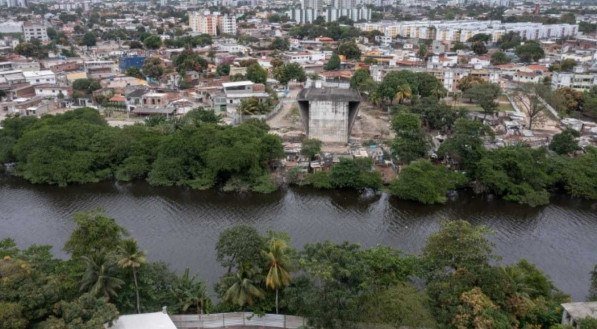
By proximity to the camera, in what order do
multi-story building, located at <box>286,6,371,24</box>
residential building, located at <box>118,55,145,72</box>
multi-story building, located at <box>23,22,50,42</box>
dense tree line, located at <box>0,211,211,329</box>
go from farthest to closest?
multi-story building, located at <box>286,6,371,24</box>
multi-story building, located at <box>23,22,50,42</box>
residential building, located at <box>118,55,145,72</box>
dense tree line, located at <box>0,211,211,329</box>

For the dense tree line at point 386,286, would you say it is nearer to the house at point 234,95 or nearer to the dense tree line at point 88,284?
the dense tree line at point 88,284

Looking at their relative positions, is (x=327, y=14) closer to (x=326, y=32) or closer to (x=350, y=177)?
(x=326, y=32)

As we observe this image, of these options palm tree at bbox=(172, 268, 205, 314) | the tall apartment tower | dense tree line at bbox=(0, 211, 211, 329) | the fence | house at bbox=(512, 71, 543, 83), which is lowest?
the fence

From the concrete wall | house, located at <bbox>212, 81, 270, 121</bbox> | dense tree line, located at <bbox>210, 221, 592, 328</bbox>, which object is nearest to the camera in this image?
dense tree line, located at <bbox>210, 221, 592, 328</bbox>

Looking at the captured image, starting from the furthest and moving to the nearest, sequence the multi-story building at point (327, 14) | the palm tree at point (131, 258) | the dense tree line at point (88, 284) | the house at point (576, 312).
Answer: the multi-story building at point (327, 14), the palm tree at point (131, 258), the house at point (576, 312), the dense tree line at point (88, 284)

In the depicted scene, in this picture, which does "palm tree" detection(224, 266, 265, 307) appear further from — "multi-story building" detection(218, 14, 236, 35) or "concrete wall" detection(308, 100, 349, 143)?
"multi-story building" detection(218, 14, 236, 35)

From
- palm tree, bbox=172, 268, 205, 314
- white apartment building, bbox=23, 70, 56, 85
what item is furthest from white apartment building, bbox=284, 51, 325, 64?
palm tree, bbox=172, 268, 205, 314

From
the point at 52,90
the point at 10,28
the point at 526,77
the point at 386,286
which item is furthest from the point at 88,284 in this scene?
the point at 10,28

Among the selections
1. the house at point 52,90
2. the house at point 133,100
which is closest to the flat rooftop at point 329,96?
the house at point 133,100
